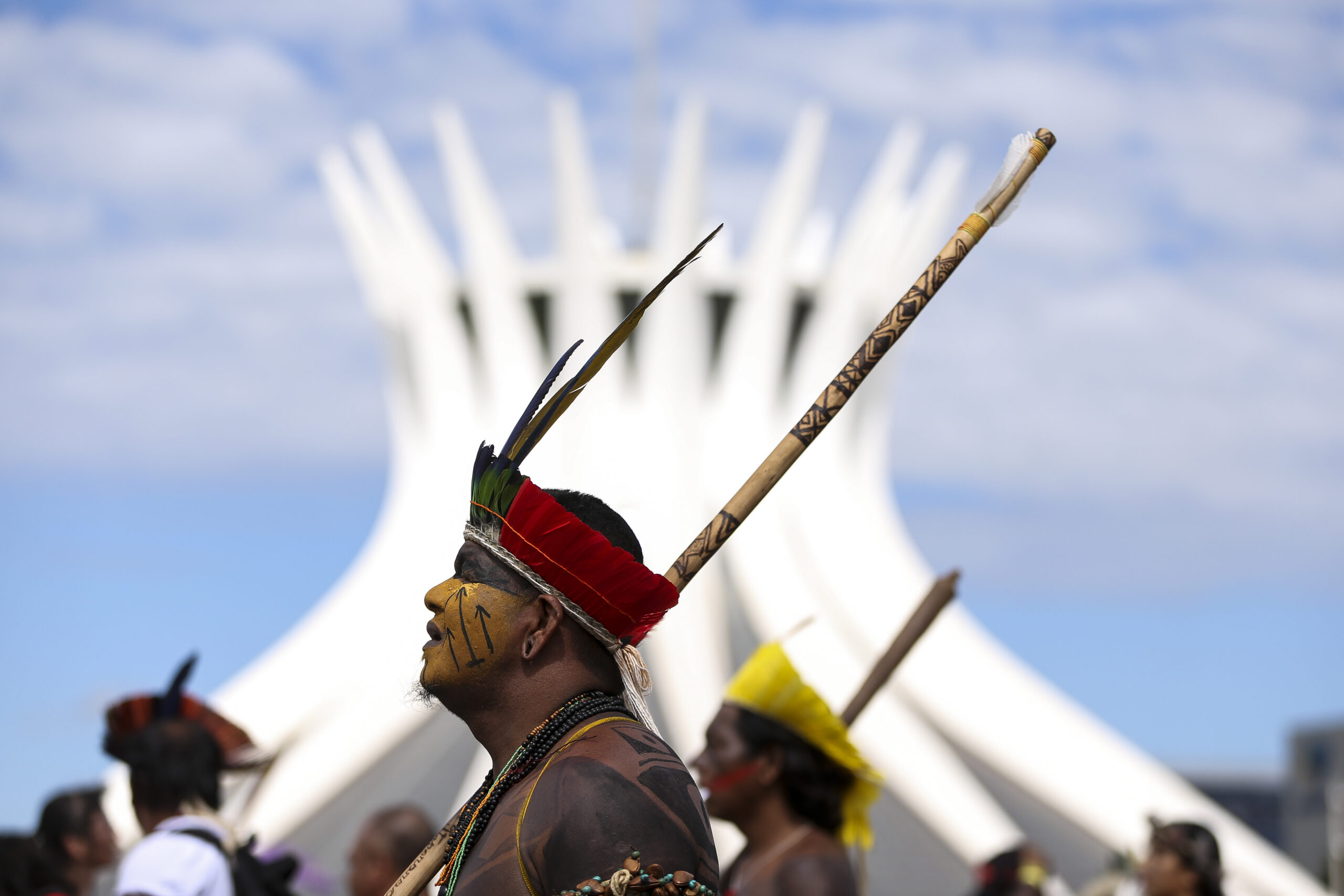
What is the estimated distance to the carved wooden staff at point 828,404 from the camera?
229cm

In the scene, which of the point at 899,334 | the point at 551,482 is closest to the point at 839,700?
the point at 551,482

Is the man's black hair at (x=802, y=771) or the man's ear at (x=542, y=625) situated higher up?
the man's ear at (x=542, y=625)

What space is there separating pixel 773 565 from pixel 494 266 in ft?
17.1

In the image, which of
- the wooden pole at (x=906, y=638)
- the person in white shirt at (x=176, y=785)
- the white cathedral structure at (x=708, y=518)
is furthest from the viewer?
the white cathedral structure at (x=708, y=518)

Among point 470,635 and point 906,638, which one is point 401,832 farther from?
point 470,635

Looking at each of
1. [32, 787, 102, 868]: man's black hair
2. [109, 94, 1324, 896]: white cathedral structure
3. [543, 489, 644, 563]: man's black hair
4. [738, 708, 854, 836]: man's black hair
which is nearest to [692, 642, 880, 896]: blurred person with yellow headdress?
[738, 708, 854, 836]: man's black hair

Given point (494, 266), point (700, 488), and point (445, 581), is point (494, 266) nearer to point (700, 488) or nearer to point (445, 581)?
point (700, 488)

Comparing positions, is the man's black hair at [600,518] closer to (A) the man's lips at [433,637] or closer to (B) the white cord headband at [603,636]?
(B) the white cord headband at [603,636]

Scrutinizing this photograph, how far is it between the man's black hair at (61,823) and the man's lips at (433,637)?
10.6ft

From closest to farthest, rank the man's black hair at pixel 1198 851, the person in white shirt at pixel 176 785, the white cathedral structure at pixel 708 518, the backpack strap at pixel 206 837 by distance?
1. the person in white shirt at pixel 176 785
2. the backpack strap at pixel 206 837
3. the man's black hair at pixel 1198 851
4. the white cathedral structure at pixel 708 518

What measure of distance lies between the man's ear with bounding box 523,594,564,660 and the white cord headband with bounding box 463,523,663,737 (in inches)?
0.4

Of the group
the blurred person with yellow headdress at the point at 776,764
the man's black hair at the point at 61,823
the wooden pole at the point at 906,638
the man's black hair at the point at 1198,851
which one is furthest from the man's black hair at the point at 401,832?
the man's black hair at the point at 1198,851

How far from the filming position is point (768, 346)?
19531 mm

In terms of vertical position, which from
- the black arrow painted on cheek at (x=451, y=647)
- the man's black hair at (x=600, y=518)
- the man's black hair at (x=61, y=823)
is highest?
the man's black hair at (x=600, y=518)
